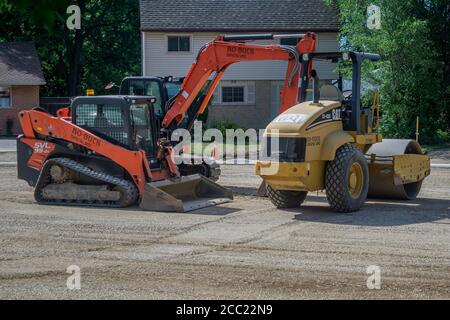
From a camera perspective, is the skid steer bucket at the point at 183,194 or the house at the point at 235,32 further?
the house at the point at 235,32

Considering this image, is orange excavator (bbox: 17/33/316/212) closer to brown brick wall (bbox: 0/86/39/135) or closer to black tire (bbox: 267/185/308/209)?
black tire (bbox: 267/185/308/209)

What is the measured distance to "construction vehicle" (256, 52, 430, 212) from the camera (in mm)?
13227

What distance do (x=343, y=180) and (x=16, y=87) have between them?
28672 mm

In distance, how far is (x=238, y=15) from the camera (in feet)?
131

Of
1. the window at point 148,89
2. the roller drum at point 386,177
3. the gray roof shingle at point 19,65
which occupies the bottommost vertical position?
the roller drum at point 386,177

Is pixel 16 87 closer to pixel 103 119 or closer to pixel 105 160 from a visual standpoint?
pixel 103 119

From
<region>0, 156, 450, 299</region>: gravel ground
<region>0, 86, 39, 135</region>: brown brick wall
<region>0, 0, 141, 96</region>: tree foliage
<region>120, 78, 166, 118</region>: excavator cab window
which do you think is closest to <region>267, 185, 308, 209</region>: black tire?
<region>0, 156, 450, 299</region>: gravel ground

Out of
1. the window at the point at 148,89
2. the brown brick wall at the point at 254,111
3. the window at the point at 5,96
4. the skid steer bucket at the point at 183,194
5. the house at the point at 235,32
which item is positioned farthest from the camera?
the brown brick wall at the point at 254,111

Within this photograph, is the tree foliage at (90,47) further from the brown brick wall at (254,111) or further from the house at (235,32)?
the brown brick wall at (254,111)

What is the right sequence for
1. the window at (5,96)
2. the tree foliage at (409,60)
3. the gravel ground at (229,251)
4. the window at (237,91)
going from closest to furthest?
1. the gravel ground at (229,251)
2. the tree foliage at (409,60)
3. the window at (5,96)
4. the window at (237,91)

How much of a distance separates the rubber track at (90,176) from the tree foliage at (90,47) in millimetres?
28612

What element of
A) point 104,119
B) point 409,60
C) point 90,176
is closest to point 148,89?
point 104,119

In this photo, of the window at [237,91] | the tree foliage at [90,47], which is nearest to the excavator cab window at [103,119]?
the window at [237,91]

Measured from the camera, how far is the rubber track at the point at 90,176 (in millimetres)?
14389
